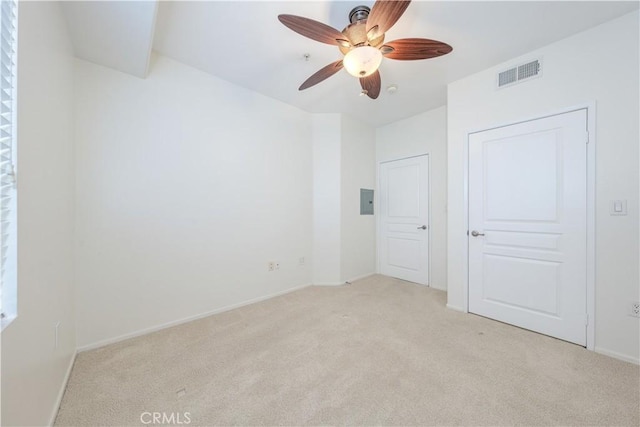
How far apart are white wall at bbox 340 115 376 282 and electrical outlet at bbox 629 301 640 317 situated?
273 cm

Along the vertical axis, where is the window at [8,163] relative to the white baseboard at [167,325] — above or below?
above

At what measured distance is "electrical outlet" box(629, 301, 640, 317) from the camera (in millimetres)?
1767

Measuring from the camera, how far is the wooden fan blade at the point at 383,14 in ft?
4.45

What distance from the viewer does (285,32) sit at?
1.98 meters

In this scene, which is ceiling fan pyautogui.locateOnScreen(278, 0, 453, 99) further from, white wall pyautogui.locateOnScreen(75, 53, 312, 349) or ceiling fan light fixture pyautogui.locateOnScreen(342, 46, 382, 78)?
white wall pyautogui.locateOnScreen(75, 53, 312, 349)

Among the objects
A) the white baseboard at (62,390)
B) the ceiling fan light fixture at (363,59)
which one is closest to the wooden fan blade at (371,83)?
the ceiling fan light fixture at (363,59)

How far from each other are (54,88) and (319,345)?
99.6 inches

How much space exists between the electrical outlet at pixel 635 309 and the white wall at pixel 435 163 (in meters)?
1.75

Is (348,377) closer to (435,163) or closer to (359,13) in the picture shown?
(359,13)

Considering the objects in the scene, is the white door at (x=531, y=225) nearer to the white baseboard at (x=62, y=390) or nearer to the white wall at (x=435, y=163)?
the white wall at (x=435, y=163)

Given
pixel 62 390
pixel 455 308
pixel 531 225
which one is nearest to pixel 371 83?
pixel 531 225

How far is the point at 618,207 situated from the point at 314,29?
8.63ft

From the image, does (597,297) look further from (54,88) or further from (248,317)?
(54,88)

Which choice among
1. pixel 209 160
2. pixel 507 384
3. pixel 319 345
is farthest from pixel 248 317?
pixel 507 384
